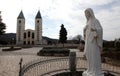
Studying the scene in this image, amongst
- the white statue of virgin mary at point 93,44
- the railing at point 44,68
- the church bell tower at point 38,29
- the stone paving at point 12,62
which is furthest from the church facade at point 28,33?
the white statue of virgin mary at point 93,44

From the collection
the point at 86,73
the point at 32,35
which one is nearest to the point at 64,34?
the point at 32,35

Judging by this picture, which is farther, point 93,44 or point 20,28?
point 20,28

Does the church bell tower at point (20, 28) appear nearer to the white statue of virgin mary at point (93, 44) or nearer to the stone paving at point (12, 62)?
the stone paving at point (12, 62)

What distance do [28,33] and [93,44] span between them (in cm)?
8209

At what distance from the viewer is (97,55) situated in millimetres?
6789

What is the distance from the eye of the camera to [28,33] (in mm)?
87812

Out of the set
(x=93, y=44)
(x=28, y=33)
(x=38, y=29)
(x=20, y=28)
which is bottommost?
(x=93, y=44)

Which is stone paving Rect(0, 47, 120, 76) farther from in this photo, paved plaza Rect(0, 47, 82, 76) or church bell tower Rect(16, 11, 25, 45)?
church bell tower Rect(16, 11, 25, 45)

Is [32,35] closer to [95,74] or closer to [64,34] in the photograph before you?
[64,34]

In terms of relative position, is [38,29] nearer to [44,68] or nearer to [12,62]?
[12,62]

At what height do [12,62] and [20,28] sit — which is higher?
[20,28]

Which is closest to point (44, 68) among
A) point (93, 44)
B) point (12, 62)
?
point (12, 62)

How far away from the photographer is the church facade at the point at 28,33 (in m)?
81.4

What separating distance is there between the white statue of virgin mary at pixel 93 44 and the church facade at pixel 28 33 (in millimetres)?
74563
